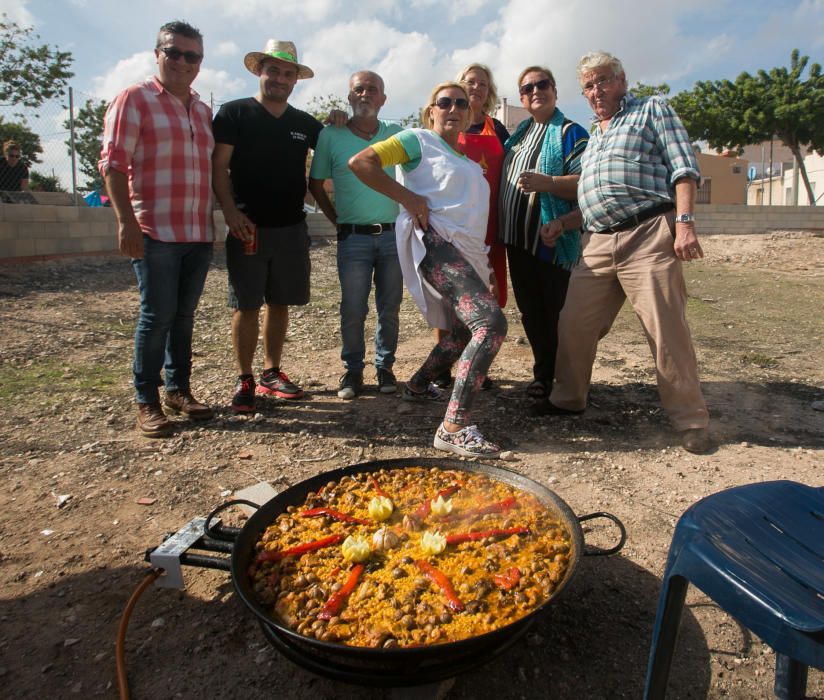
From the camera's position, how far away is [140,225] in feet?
12.0

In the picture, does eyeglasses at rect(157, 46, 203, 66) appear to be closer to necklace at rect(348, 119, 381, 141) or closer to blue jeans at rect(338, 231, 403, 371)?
necklace at rect(348, 119, 381, 141)

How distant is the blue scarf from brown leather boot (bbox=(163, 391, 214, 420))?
2474 mm

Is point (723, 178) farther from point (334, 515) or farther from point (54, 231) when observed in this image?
point (334, 515)

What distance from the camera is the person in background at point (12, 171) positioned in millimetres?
9984

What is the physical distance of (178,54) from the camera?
3.57 m

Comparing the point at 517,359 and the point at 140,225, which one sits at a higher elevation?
the point at 140,225

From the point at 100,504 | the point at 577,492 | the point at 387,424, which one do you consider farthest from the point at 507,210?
the point at 100,504

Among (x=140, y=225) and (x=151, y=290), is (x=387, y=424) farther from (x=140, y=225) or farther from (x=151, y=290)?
(x=140, y=225)

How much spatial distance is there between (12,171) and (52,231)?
1675 mm

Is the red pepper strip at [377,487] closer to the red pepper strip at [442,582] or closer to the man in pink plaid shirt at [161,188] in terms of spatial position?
the red pepper strip at [442,582]

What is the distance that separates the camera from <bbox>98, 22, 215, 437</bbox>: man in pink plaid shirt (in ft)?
11.4

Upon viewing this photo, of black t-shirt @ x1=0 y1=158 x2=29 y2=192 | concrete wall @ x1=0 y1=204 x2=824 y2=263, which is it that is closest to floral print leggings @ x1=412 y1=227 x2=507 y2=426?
concrete wall @ x1=0 y1=204 x2=824 y2=263

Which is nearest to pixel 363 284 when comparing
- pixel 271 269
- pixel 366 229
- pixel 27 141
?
pixel 366 229

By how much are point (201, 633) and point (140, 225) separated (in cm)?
246
